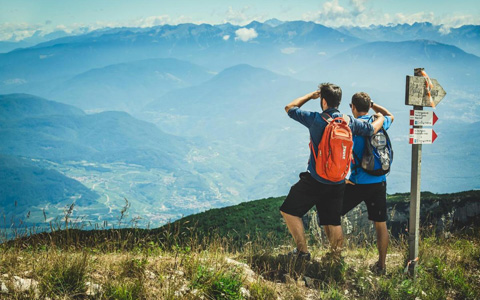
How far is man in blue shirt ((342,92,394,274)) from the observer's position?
3.85 m

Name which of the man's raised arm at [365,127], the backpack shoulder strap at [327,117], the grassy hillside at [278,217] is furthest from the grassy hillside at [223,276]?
the grassy hillside at [278,217]

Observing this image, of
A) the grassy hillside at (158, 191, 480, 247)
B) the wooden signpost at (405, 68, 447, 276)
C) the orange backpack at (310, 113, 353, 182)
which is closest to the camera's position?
the orange backpack at (310, 113, 353, 182)

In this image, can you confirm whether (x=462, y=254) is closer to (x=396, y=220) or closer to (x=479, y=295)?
(x=479, y=295)

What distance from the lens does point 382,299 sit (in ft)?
12.0

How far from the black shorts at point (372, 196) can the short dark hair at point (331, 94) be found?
959 millimetres

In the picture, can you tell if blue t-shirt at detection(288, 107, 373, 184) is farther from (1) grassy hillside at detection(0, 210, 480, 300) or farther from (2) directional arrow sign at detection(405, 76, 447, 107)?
(1) grassy hillside at detection(0, 210, 480, 300)

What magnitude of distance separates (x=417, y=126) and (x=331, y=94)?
1.10 metres

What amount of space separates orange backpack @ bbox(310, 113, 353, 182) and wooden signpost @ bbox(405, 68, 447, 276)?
2.88ft

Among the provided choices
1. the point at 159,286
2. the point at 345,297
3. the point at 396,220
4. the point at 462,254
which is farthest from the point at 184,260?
the point at 396,220

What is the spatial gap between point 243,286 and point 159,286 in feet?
2.60

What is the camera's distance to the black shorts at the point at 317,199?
377 centimetres

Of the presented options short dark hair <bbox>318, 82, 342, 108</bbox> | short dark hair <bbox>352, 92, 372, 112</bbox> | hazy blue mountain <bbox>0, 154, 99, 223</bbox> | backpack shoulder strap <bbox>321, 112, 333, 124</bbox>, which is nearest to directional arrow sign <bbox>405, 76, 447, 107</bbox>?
short dark hair <bbox>352, 92, 372, 112</bbox>

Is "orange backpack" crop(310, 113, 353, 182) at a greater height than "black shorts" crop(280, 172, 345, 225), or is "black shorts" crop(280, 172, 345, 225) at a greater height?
"orange backpack" crop(310, 113, 353, 182)

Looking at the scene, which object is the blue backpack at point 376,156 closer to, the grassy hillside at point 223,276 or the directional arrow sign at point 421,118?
the directional arrow sign at point 421,118
